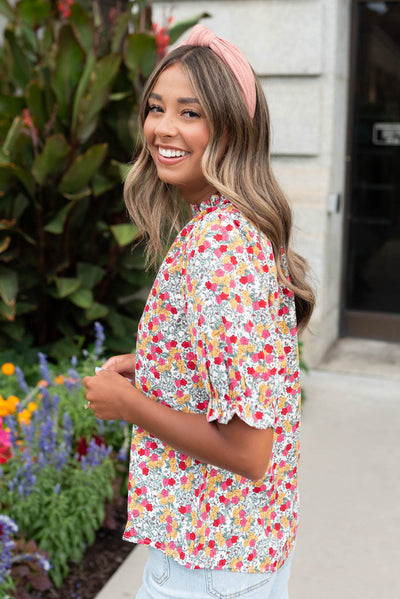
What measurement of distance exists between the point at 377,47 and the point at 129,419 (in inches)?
197

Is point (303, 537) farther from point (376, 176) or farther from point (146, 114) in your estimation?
point (376, 176)

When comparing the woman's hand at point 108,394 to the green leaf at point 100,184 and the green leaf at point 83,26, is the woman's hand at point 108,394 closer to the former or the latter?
the green leaf at point 100,184

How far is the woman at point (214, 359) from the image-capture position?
1.09m

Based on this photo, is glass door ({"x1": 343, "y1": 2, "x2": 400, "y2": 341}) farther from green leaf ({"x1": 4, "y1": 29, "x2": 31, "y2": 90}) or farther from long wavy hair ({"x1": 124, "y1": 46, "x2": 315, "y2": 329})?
long wavy hair ({"x1": 124, "y1": 46, "x2": 315, "y2": 329})

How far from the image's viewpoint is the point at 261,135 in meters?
1.29

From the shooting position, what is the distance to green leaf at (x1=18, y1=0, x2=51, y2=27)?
4508 millimetres

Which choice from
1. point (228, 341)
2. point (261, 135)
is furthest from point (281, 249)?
point (228, 341)

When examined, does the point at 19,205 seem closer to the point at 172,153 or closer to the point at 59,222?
the point at 59,222

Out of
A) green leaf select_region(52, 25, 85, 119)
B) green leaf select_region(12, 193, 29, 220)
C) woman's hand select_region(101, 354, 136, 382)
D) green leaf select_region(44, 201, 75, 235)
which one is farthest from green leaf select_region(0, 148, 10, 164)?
woman's hand select_region(101, 354, 136, 382)

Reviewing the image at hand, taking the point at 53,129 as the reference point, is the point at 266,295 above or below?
below

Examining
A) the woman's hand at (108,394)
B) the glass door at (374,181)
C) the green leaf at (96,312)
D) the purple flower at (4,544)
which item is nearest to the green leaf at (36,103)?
the green leaf at (96,312)

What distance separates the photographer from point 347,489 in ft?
11.5

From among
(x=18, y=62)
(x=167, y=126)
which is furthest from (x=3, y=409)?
(x=18, y=62)

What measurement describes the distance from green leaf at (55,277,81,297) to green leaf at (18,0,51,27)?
6.10ft
